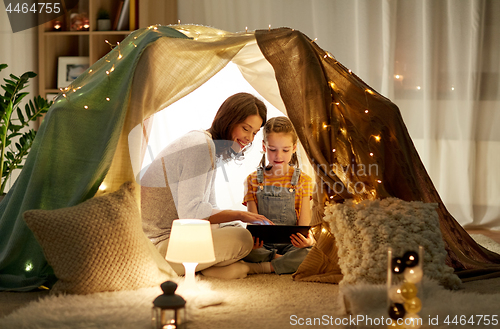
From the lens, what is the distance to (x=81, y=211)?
5.36 ft

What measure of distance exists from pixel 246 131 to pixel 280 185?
35cm

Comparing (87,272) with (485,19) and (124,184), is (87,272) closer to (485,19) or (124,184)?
(124,184)

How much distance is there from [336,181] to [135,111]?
856mm

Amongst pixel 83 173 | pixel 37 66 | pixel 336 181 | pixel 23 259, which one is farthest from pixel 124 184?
pixel 37 66

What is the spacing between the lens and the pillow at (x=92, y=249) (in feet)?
5.08

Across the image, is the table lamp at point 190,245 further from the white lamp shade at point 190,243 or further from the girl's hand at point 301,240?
the girl's hand at point 301,240

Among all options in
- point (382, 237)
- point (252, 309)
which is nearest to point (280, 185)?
point (382, 237)

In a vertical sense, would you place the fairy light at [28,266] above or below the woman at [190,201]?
below

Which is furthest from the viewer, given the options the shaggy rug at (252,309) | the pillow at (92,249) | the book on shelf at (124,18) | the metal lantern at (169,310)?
the book on shelf at (124,18)

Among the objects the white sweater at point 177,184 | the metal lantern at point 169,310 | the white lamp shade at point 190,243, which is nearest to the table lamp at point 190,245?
the white lamp shade at point 190,243

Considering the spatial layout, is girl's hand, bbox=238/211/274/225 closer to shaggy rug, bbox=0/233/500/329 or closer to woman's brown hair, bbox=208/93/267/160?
woman's brown hair, bbox=208/93/267/160

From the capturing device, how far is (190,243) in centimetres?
158

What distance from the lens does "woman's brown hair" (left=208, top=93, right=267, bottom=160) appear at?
200 cm

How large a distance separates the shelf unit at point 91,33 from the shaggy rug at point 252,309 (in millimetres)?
2097
